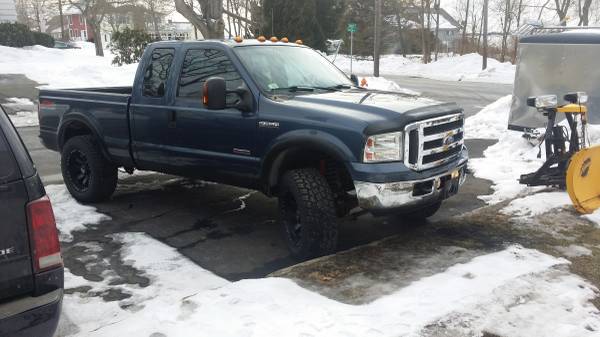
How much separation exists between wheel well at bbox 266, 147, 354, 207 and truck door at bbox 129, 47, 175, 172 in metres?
1.42

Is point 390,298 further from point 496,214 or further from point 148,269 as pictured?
point 496,214

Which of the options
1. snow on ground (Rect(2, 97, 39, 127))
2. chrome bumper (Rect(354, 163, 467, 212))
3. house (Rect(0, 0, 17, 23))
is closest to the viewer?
chrome bumper (Rect(354, 163, 467, 212))

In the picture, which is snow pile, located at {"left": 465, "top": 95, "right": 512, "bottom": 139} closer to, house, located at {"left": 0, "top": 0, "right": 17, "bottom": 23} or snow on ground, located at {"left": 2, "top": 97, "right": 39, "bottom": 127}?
snow on ground, located at {"left": 2, "top": 97, "right": 39, "bottom": 127}

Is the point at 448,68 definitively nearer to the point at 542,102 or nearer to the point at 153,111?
the point at 542,102

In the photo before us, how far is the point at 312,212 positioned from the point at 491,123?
8.00 metres

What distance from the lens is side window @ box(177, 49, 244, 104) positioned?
527 centimetres

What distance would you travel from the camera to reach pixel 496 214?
5719mm

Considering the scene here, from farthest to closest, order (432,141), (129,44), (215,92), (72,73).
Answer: (129,44) < (72,73) < (215,92) < (432,141)

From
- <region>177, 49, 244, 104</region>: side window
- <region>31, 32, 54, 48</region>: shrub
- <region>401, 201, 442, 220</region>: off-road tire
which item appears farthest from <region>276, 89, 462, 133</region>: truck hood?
<region>31, 32, 54, 48</region>: shrub

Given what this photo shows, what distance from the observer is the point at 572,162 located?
5.39m

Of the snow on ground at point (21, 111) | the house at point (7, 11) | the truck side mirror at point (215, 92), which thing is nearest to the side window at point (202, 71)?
the truck side mirror at point (215, 92)

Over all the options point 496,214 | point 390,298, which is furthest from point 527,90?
point 390,298

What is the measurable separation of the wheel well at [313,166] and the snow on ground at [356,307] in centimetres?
107

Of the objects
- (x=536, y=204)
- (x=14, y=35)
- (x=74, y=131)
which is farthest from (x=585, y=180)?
(x=14, y=35)
